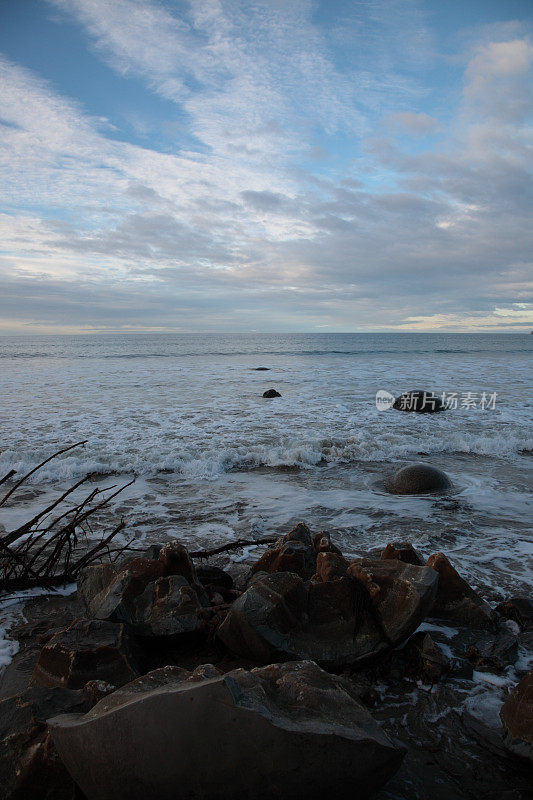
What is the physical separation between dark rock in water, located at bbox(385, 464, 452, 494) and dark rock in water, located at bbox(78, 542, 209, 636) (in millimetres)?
3820

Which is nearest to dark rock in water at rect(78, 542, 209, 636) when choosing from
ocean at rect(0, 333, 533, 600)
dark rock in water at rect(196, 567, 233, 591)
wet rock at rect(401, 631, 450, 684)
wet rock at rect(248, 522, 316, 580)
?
dark rock in water at rect(196, 567, 233, 591)

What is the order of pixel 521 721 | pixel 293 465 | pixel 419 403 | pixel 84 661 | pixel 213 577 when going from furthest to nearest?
1. pixel 419 403
2. pixel 293 465
3. pixel 213 577
4. pixel 84 661
5. pixel 521 721

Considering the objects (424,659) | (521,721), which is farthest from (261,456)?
(521,721)

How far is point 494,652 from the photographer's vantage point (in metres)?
2.69

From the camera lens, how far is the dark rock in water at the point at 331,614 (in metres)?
2.38

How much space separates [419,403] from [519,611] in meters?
10.1

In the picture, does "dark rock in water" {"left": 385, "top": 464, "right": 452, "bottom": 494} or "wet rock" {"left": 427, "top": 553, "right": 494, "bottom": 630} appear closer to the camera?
"wet rock" {"left": 427, "top": 553, "right": 494, "bottom": 630}

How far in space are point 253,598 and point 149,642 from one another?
658 millimetres

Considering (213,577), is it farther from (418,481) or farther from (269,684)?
(418,481)

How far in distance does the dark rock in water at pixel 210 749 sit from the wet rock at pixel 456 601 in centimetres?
164

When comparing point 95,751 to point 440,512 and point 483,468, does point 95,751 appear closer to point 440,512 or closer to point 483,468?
point 440,512

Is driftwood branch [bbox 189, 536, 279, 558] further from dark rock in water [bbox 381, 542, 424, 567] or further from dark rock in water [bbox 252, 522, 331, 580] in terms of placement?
dark rock in water [bbox 381, 542, 424, 567]

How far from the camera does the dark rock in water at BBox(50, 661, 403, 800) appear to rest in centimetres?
143

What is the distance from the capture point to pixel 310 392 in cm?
1694
